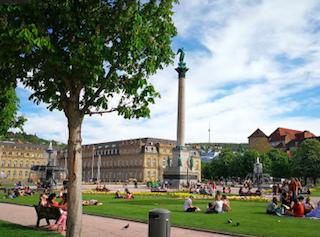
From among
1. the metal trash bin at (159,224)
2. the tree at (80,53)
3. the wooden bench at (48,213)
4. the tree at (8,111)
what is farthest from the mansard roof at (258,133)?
the metal trash bin at (159,224)

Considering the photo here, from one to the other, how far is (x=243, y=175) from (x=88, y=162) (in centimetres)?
7401

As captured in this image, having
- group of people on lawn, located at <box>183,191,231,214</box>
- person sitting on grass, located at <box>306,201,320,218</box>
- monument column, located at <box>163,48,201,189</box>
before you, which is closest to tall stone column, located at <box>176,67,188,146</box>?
monument column, located at <box>163,48,201,189</box>

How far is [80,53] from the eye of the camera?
36.7 feet

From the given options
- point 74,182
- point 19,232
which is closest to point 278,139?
point 19,232

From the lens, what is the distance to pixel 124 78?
43.3 feet

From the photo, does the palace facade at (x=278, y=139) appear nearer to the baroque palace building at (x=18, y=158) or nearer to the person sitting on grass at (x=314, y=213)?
the baroque palace building at (x=18, y=158)

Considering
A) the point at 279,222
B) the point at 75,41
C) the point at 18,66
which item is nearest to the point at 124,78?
the point at 75,41

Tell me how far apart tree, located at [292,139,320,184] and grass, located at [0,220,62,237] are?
305ft

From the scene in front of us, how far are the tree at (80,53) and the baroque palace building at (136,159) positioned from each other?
13408 centimetres

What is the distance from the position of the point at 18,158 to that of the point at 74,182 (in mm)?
158087

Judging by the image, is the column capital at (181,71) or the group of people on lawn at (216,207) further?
the column capital at (181,71)

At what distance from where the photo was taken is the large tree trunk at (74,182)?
11617mm

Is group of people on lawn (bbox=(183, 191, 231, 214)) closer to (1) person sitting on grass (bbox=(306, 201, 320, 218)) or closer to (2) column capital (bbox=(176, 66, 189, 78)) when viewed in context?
(1) person sitting on grass (bbox=(306, 201, 320, 218))

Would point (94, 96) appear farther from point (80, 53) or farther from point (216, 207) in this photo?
point (216, 207)
